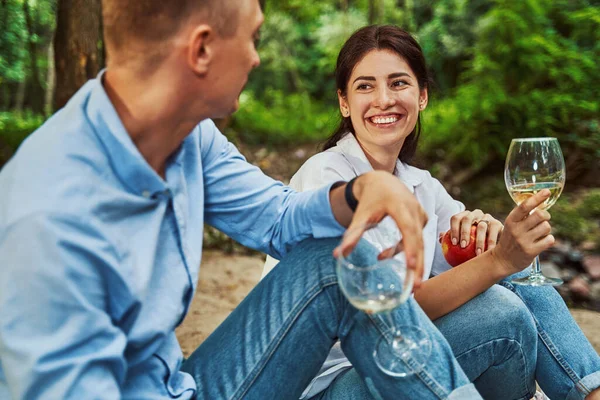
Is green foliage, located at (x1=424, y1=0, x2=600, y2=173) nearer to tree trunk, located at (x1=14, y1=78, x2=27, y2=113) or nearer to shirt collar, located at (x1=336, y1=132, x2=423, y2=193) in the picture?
shirt collar, located at (x1=336, y1=132, x2=423, y2=193)

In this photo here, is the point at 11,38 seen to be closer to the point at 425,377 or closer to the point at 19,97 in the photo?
the point at 19,97

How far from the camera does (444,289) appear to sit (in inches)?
83.7

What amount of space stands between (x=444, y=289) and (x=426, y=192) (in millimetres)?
570

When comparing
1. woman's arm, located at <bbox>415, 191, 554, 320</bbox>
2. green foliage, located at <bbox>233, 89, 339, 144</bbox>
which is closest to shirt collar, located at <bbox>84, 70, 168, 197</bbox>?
woman's arm, located at <bbox>415, 191, 554, 320</bbox>

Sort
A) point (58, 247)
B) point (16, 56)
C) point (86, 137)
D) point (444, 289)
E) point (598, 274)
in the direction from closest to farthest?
1. point (58, 247)
2. point (86, 137)
3. point (444, 289)
4. point (598, 274)
5. point (16, 56)

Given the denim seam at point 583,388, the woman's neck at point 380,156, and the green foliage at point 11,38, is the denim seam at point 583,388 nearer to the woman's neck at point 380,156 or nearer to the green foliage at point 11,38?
the woman's neck at point 380,156

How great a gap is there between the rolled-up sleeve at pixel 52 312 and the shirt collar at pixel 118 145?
0.51 feet

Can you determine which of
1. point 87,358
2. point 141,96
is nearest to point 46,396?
point 87,358

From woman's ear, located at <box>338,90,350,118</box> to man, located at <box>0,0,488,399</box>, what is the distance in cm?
88

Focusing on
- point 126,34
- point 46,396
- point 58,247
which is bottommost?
point 46,396

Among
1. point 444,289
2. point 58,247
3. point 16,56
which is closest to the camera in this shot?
point 58,247

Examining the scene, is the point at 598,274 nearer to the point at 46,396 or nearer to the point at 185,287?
the point at 185,287

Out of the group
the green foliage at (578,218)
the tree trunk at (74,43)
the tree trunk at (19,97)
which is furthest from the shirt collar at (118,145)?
the tree trunk at (19,97)

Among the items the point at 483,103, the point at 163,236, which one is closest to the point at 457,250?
the point at 163,236
